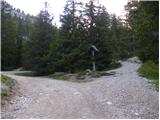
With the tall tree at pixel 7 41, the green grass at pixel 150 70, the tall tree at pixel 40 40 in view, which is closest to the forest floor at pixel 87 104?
the green grass at pixel 150 70

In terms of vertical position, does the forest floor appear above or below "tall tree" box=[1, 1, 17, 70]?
below

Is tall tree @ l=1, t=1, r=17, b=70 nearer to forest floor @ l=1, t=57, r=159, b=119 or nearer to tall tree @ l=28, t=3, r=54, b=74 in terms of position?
tall tree @ l=28, t=3, r=54, b=74

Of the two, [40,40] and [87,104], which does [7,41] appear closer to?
[40,40]

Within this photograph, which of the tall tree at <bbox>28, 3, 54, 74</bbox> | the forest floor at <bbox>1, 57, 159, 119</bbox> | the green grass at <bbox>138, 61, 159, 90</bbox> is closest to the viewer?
the forest floor at <bbox>1, 57, 159, 119</bbox>

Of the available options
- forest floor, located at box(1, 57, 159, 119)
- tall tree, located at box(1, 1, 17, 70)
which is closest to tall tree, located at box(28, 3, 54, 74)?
tall tree, located at box(1, 1, 17, 70)

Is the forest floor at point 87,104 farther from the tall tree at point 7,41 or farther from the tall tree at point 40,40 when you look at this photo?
the tall tree at point 7,41

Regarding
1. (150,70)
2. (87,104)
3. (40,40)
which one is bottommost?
(87,104)

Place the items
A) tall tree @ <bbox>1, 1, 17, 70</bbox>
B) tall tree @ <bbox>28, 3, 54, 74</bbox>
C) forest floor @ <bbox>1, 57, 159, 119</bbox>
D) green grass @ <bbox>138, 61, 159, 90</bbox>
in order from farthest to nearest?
tall tree @ <bbox>1, 1, 17, 70</bbox>
tall tree @ <bbox>28, 3, 54, 74</bbox>
green grass @ <bbox>138, 61, 159, 90</bbox>
forest floor @ <bbox>1, 57, 159, 119</bbox>

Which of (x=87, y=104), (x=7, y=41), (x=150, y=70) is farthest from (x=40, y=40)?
(x=87, y=104)

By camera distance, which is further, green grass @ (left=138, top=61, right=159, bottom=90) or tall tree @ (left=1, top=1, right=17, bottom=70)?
tall tree @ (left=1, top=1, right=17, bottom=70)

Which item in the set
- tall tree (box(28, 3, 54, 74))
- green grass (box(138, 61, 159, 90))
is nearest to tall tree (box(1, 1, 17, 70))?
tall tree (box(28, 3, 54, 74))

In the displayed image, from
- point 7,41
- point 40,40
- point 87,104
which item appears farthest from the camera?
point 7,41

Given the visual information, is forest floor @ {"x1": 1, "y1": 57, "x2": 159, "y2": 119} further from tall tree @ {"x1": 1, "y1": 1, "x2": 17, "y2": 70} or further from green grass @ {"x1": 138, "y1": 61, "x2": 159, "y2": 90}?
tall tree @ {"x1": 1, "y1": 1, "x2": 17, "y2": 70}

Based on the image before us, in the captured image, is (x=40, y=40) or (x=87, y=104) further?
(x=40, y=40)
